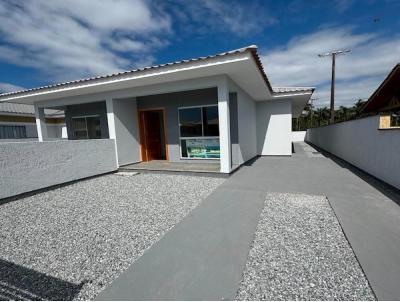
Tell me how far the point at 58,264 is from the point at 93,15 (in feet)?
20.8

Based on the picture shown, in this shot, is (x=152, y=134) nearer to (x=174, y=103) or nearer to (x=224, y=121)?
(x=174, y=103)

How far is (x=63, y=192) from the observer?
5371 millimetres

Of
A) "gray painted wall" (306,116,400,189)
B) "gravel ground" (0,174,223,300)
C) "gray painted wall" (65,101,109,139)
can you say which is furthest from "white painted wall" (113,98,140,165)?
"gray painted wall" (306,116,400,189)

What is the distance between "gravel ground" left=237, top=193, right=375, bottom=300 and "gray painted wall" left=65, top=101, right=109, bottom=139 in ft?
26.0

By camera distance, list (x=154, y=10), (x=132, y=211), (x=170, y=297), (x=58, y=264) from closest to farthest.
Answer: (x=170, y=297)
(x=58, y=264)
(x=132, y=211)
(x=154, y=10)

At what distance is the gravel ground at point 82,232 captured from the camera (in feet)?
6.94

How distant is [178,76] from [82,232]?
15.0ft

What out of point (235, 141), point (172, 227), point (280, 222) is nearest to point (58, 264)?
point (172, 227)

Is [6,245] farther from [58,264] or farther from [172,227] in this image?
[172,227]

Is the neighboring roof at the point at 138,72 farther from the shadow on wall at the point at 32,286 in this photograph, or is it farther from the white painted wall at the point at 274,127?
the shadow on wall at the point at 32,286

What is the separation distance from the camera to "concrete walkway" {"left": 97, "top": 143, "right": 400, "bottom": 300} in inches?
75.9

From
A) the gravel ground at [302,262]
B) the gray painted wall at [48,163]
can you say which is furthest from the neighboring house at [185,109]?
the gravel ground at [302,262]

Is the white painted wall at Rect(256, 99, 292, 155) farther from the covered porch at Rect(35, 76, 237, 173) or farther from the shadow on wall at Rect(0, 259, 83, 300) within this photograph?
the shadow on wall at Rect(0, 259, 83, 300)

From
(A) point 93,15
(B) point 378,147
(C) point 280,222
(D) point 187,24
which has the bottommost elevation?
(C) point 280,222
